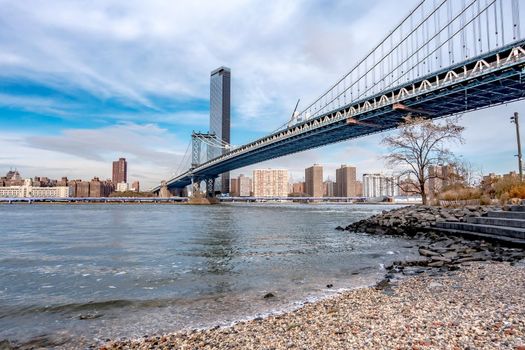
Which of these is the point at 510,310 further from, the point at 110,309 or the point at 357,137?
the point at 357,137

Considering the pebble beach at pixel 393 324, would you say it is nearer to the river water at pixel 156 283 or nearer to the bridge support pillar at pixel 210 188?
the river water at pixel 156 283

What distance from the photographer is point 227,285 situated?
724cm

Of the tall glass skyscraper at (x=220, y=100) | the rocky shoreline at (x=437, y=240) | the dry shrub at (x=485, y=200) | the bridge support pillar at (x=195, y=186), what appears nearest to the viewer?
the rocky shoreline at (x=437, y=240)

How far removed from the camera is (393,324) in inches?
159

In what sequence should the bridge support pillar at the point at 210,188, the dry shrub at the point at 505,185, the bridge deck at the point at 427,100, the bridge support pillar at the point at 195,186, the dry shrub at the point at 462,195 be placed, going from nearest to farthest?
the dry shrub at the point at 505,185, the dry shrub at the point at 462,195, the bridge deck at the point at 427,100, the bridge support pillar at the point at 195,186, the bridge support pillar at the point at 210,188

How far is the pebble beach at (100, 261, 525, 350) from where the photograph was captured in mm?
3472

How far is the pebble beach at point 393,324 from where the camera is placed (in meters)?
3.47

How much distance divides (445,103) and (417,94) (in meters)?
2.98

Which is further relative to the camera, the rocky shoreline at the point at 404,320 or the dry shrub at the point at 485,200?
the dry shrub at the point at 485,200

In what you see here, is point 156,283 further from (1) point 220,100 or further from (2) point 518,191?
(1) point 220,100

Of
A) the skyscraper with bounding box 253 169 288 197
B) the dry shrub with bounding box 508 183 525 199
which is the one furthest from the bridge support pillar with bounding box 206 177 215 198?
the dry shrub with bounding box 508 183 525 199

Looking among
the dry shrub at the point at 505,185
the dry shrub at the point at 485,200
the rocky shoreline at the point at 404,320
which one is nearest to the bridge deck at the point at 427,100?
the dry shrub at the point at 505,185

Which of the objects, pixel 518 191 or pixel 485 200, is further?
pixel 485 200

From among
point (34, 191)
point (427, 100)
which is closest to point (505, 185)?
point (427, 100)
